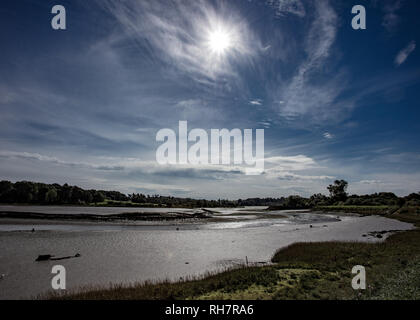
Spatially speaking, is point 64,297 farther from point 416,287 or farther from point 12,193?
point 12,193

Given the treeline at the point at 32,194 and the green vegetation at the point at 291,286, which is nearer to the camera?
the green vegetation at the point at 291,286

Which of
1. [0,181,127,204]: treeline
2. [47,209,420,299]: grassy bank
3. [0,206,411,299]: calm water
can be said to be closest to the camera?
[47,209,420,299]: grassy bank

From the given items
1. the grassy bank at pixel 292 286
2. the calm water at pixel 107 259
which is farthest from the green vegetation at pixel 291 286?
the calm water at pixel 107 259

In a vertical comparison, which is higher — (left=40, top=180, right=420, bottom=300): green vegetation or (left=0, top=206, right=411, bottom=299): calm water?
(left=40, top=180, right=420, bottom=300): green vegetation

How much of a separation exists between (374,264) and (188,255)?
2229 cm

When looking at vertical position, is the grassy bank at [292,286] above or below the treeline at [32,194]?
above

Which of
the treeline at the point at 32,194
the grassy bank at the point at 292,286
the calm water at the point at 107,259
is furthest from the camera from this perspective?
the treeline at the point at 32,194

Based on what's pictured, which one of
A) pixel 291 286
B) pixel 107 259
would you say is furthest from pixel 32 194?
pixel 291 286

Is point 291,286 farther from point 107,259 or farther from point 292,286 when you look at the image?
point 107,259

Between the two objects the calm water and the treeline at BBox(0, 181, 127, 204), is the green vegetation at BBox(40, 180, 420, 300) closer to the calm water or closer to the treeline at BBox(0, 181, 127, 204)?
the calm water

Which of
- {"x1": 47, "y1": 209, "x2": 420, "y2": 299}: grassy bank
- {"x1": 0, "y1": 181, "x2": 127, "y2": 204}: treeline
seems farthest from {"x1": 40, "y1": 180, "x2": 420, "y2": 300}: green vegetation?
{"x1": 0, "y1": 181, "x2": 127, "y2": 204}: treeline

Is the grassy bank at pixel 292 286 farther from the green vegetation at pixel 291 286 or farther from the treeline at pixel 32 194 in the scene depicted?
the treeline at pixel 32 194
